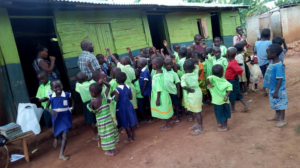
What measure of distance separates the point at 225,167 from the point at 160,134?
4.98ft

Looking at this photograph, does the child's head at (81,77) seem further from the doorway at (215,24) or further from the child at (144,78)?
the doorway at (215,24)

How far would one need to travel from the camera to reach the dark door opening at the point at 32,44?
6.29 metres

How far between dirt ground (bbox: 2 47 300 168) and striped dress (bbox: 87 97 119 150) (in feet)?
0.87

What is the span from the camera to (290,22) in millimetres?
13742

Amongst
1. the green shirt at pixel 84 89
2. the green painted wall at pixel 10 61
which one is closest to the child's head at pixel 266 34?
the green shirt at pixel 84 89

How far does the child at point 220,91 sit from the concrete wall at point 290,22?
13.2m

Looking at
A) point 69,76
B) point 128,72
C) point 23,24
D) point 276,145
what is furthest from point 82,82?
point 23,24

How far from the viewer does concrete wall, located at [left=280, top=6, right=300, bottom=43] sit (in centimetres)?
1366

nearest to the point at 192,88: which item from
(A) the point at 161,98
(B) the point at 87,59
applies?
(A) the point at 161,98

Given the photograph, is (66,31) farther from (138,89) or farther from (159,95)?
(159,95)

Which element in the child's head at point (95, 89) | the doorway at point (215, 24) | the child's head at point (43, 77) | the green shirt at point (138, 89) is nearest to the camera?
the child's head at point (95, 89)

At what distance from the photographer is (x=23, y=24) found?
20.3ft

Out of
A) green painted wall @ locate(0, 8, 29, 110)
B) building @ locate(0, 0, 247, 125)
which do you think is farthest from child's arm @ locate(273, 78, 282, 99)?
green painted wall @ locate(0, 8, 29, 110)

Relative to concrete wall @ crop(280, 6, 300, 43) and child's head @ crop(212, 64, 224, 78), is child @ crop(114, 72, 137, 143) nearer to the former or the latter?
child's head @ crop(212, 64, 224, 78)
